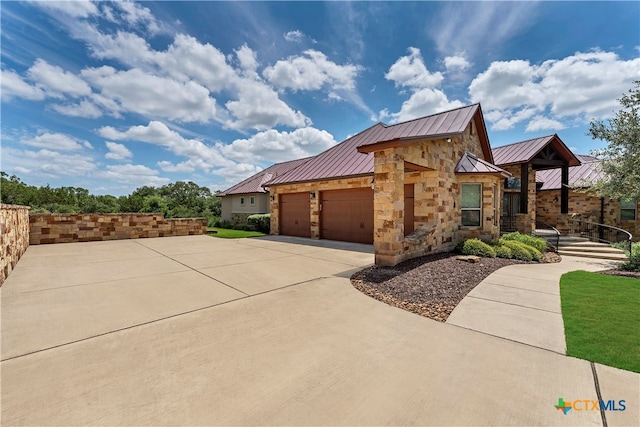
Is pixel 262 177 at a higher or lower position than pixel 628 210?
higher

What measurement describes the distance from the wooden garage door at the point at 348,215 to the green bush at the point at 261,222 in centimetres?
593

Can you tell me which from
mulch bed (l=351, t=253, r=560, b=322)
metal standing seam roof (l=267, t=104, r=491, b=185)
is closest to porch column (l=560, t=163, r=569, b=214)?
metal standing seam roof (l=267, t=104, r=491, b=185)

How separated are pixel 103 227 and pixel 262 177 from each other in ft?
45.3

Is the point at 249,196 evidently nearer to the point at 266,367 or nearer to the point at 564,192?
the point at 564,192

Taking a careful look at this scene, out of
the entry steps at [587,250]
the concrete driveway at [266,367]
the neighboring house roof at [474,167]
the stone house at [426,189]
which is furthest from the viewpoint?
the neighboring house roof at [474,167]

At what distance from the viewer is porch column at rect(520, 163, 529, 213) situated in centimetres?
1278

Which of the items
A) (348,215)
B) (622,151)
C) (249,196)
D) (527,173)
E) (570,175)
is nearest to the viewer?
(622,151)

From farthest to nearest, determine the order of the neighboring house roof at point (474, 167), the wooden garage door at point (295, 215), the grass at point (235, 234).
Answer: the grass at point (235, 234)
the wooden garage door at point (295, 215)
the neighboring house roof at point (474, 167)

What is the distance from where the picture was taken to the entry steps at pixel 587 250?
960 centimetres

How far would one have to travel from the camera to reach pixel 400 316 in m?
4.21

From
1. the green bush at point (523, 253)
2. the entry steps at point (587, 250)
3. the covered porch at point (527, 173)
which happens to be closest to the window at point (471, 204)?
the green bush at point (523, 253)

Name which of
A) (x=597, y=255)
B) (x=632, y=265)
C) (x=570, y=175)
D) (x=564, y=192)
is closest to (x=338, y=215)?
(x=632, y=265)

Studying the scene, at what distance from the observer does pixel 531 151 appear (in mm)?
13258

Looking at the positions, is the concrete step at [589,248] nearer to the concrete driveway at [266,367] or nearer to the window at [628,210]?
the window at [628,210]
